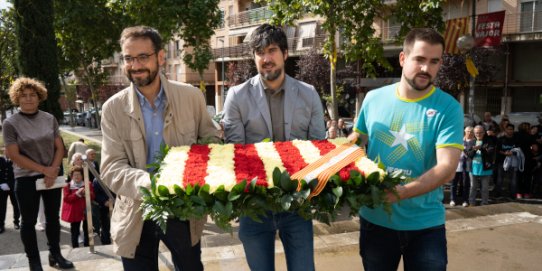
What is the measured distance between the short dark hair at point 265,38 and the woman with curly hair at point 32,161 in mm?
2740

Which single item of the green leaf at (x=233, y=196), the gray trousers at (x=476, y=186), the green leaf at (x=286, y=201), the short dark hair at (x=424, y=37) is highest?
the short dark hair at (x=424, y=37)

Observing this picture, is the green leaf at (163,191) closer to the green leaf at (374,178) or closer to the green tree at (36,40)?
the green leaf at (374,178)

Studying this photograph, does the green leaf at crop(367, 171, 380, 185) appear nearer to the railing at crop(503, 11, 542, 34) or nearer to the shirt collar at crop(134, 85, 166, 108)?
the shirt collar at crop(134, 85, 166, 108)

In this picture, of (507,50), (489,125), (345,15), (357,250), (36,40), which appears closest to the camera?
(357,250)

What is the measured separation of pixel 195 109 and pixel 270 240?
1002 mm

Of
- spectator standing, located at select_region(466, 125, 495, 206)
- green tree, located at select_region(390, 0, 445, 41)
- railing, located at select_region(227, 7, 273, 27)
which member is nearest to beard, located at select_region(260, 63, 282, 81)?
spectator standing, located at select_region(466, 125, 495, 206)

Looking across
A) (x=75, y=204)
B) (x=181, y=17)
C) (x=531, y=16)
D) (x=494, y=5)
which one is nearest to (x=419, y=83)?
(x=75, y=204)

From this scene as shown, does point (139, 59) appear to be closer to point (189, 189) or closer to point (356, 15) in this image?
point (189, 189)

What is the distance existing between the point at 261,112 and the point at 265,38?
1.59ft

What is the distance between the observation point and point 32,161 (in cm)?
443

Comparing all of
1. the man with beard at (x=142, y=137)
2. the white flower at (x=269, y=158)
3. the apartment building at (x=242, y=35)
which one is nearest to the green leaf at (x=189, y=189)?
the white flower at (x=269, y=158)

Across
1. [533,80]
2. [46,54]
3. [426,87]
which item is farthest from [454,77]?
[426,87]

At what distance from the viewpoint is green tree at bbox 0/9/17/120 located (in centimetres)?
2095

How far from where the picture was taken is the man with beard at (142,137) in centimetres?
272
